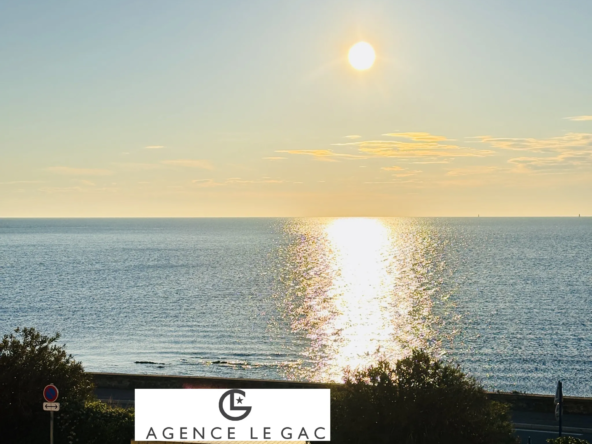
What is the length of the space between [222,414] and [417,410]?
7159mm

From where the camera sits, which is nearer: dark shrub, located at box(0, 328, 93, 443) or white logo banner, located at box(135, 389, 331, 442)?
white logo banner, located at box(135, 389, 331, 442)

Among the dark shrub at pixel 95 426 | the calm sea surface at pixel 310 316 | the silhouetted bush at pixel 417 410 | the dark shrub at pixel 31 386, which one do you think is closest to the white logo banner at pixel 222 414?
the silhouetted bush at pixel 417 410

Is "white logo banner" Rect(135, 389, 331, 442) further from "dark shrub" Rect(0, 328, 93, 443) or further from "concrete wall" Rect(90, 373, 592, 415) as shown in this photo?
"concrete wall" Rect(90, 373, 592, 415)

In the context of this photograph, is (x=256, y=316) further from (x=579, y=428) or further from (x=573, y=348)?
(x=579, y=428)

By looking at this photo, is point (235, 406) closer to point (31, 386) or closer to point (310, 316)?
point (31, 386)

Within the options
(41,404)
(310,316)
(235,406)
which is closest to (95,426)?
(41,404)

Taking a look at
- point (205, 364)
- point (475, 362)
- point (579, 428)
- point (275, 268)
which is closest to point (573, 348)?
point (475, 362)

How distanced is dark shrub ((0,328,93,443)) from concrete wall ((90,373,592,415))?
Answer: 792 cm

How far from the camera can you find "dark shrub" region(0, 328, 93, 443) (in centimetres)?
2075

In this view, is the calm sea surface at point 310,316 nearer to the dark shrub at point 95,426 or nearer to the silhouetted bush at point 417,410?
the silhouetted bush at point 417,410

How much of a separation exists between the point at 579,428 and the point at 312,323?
170ft

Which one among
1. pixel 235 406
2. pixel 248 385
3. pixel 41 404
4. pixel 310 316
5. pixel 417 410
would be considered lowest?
pixel 248 385

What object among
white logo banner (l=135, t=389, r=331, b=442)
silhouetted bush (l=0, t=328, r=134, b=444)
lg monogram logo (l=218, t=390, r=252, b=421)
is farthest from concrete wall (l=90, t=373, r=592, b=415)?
lg monogram logo (l=218, t=390, r=252, b=421)

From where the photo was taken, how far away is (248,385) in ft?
99.2
